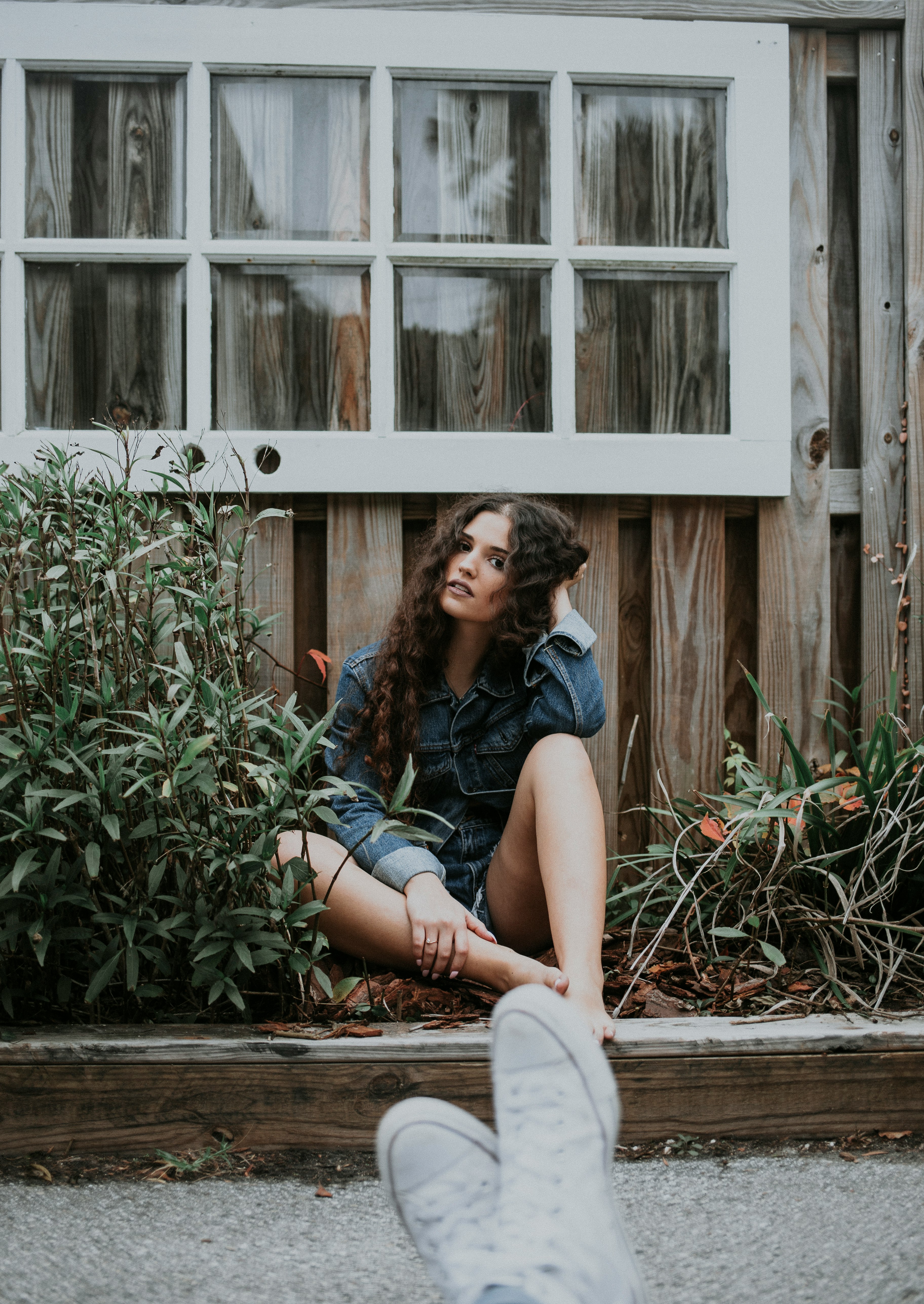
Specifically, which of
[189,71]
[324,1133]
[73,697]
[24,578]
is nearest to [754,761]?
[324,1133]

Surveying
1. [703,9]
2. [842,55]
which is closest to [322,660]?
[703,9]

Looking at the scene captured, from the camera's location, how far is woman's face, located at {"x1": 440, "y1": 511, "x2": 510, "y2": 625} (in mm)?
1822

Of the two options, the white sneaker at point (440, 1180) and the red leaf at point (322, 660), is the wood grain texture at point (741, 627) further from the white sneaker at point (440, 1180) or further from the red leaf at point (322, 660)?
the white sneaker at point (440, 1180)

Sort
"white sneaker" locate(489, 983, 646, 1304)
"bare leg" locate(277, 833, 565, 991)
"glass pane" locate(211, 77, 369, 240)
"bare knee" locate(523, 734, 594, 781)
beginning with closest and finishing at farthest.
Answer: "white sneaker" locate(489, 983, 646, 1304)
"bare leg" locate(277, 833, 565, 991)
"bare knee" locate(523, 734, 594, 781)
"glass pane" locate(211, 77, 369, 240)

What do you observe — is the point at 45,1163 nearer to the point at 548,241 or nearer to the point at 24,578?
the point at 24,578

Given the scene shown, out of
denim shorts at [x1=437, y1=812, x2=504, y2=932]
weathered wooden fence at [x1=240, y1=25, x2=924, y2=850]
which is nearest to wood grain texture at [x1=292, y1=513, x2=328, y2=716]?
weathered wooden fence at [x1=240, y1=25, x2=924, y2=850]

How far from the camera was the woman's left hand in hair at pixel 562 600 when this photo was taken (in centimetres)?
183

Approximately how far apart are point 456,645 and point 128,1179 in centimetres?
108

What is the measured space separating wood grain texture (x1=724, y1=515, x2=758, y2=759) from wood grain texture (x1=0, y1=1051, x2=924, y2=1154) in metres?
0.91

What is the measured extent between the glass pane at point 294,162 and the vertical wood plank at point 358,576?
2.12ft

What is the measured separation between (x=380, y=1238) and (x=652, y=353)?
1.87 m

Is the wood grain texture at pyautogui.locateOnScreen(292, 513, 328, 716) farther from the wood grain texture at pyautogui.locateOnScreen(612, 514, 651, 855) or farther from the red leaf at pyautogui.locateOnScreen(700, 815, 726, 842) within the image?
the red leaf at pyautogui.locateOnScreen(700, 815, 726, 842)

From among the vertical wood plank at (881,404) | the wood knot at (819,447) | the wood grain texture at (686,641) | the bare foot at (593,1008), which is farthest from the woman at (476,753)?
the vertical wood plank at (881,404)

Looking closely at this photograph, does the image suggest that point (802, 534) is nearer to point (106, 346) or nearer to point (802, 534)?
point (802, 534)
